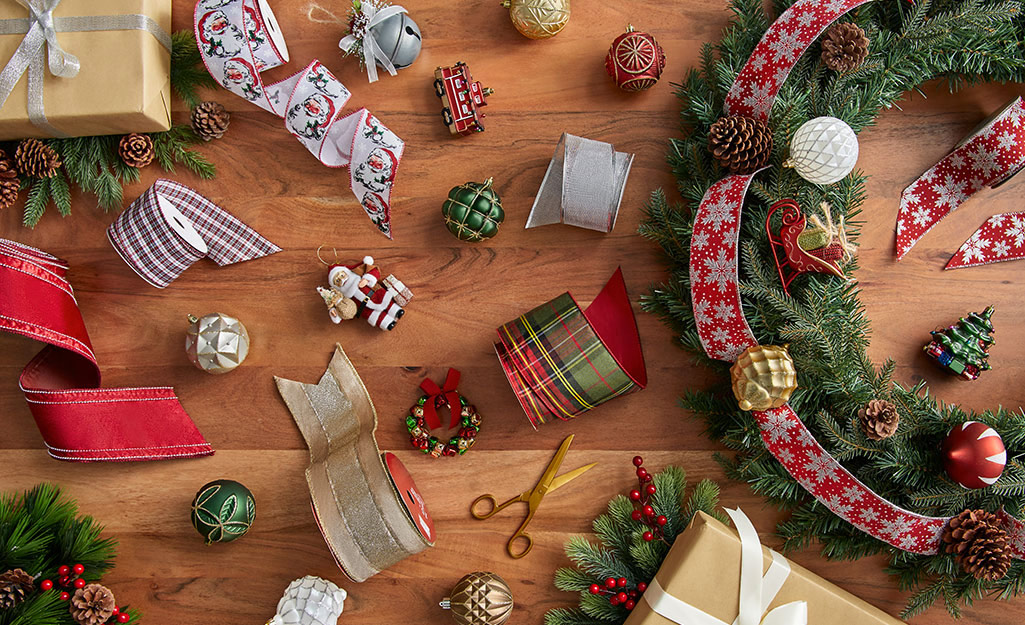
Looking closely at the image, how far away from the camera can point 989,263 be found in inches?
58.1

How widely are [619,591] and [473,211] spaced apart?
870 mm

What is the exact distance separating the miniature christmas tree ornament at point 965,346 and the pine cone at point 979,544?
0.30 m

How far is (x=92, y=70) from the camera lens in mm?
1416

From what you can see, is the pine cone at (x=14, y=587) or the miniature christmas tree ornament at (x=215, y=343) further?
the miniature christmas tree ornament at (x=215, y=343)

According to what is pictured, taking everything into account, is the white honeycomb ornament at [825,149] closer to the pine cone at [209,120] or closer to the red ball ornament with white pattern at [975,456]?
the red ball ornament with white pattern at [975,456]

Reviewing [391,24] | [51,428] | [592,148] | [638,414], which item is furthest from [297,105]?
[638,414]

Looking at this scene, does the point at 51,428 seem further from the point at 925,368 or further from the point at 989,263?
the point at 989,263

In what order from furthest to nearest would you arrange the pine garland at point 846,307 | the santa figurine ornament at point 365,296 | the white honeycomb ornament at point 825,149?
the santa figurine ornament at point 365,296
the pine garland at point 846,307
the white honeycomb ornament at point 825,149

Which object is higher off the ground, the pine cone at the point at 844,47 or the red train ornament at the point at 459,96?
the pine cone at the point at 844,47

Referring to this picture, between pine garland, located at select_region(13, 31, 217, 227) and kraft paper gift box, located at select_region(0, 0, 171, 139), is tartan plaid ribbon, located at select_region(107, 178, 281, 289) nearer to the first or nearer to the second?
pine garland, located at select_region(13, 31, 217, 227)

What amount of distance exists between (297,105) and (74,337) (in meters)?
0.72

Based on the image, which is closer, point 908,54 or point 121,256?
point 908,54

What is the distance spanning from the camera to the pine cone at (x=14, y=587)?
1317mm

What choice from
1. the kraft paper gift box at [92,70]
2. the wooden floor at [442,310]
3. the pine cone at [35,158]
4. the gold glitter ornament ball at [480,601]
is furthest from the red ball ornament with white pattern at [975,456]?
the pine cone at [35,158]
